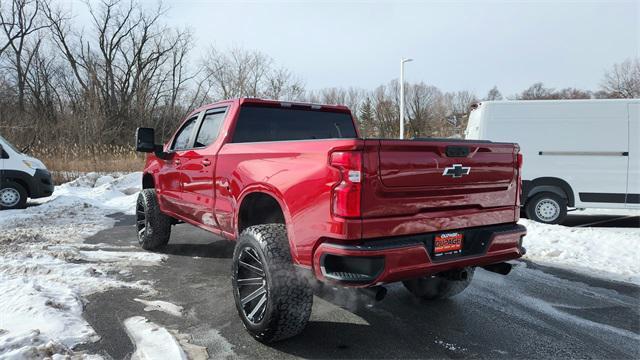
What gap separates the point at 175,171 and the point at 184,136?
52cm

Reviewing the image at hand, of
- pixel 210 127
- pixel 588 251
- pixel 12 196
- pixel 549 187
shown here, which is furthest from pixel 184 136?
pixel 12 196

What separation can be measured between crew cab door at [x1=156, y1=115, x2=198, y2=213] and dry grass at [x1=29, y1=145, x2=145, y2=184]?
34.7ft

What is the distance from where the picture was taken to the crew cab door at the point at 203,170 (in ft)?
13.7

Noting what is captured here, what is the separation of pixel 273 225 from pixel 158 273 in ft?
8.01

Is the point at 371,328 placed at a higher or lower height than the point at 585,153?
lower

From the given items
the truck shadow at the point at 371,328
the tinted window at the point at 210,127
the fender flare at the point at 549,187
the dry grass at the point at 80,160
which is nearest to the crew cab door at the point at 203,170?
the tinted window at the point at 210,127

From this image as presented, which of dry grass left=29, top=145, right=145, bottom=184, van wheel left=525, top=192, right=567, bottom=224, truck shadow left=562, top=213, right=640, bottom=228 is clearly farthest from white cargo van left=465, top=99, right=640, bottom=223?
dry grass left=29, top=145, right=145, bottom=184

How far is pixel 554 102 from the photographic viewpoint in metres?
8.23

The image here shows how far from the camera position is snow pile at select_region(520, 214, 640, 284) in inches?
207

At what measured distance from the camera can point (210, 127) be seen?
4.59m

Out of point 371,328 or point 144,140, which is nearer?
point 371,328

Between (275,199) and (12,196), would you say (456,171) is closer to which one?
(275,199)

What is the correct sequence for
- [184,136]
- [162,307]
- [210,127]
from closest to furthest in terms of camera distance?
1. [162,307]
2. [210,127]
3. [184,136]

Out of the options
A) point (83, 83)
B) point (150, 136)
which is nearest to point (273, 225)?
point (150, 136)
